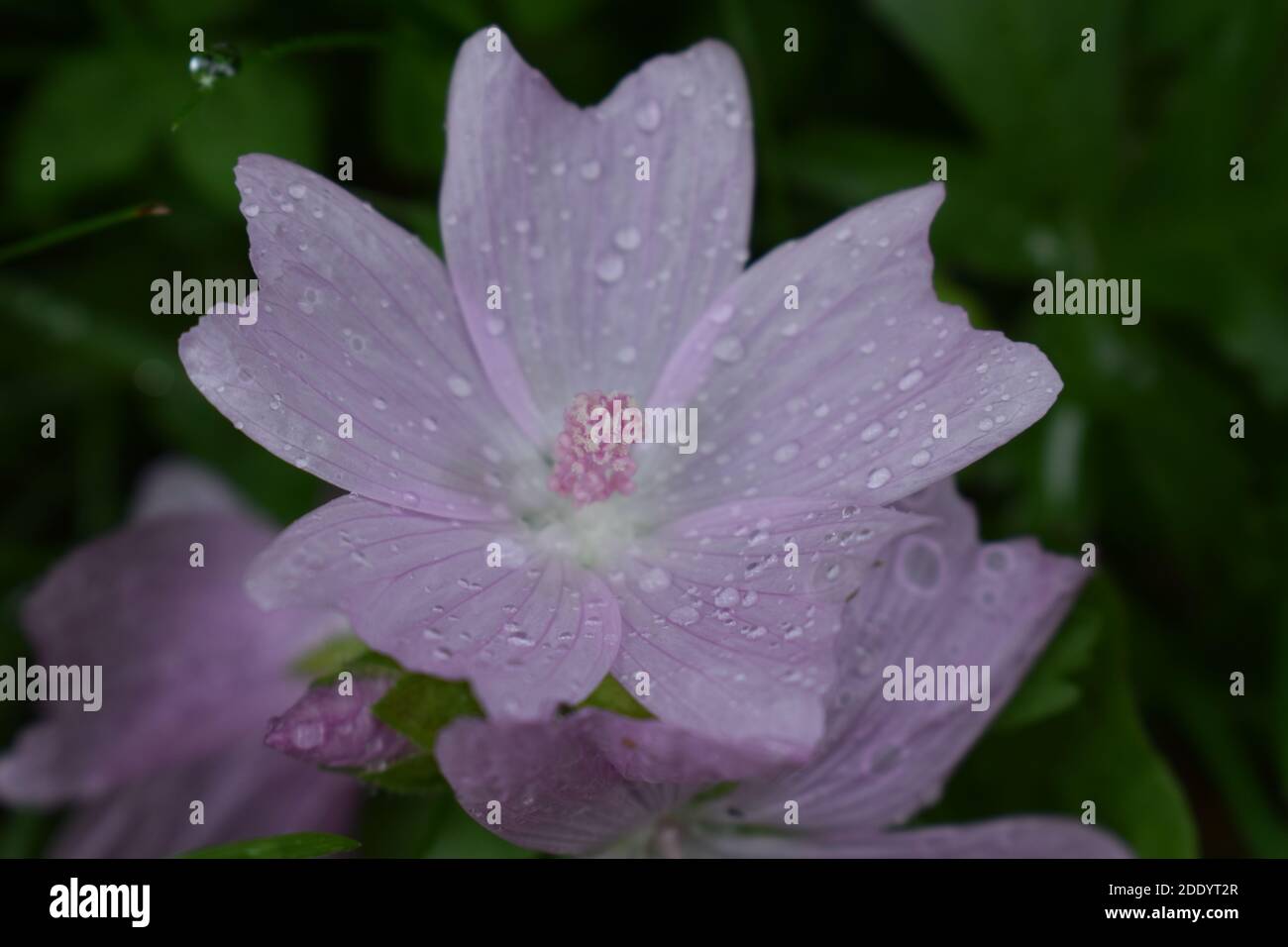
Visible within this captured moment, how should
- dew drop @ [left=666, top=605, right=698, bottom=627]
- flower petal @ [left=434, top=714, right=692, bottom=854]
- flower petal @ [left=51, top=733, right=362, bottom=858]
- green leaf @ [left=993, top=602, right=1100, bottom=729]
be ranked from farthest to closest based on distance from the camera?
flower petal @ [left=51, top=733, right=362, bottom=858]
green leaf @ [left=993, top=602, right=1100, bottom=729]
dew drop @ [left=666, top=605, right=698, bottom=627]
flower petal @ [left=434, top=714, right=692, bottom=854]

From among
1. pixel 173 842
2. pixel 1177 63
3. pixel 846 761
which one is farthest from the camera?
pixel 1177 63

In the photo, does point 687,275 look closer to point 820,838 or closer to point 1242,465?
point 820,838

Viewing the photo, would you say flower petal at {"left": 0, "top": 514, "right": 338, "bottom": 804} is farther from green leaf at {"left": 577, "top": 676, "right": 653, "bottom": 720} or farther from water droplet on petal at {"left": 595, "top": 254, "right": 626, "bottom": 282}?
green leaf at {"left": 577, "top": 676, "right": 653, "bottom": 720}

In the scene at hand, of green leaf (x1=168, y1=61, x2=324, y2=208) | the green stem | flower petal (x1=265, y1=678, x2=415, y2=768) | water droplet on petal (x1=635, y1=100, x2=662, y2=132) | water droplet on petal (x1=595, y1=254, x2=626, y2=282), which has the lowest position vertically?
flower petal (x1=265, y1=678, x2=415, y2=768)

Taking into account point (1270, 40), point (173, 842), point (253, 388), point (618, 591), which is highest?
point (1270, 40)

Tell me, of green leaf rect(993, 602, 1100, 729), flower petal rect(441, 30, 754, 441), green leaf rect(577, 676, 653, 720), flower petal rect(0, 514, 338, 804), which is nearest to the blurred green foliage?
flower petal rect(0, 514, 338, 804)

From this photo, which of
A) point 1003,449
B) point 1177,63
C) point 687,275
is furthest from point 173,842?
point 1177,63
